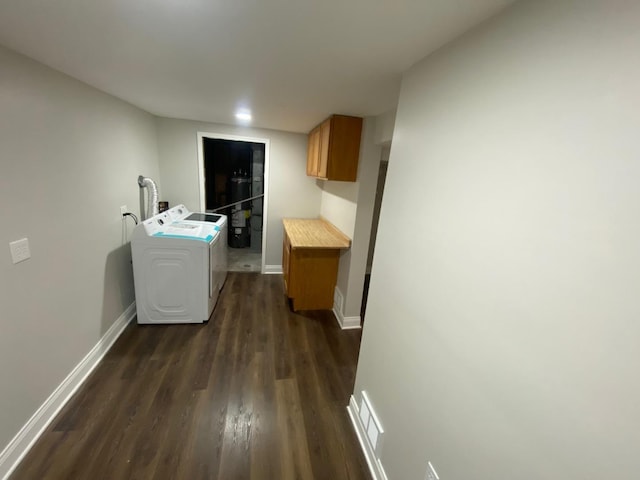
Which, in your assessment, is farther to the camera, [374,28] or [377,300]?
[377,300]

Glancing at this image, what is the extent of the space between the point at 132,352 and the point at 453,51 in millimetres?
2946

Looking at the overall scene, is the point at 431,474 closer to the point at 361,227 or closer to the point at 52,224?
the point at 361,227

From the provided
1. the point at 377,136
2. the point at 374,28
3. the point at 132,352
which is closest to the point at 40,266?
the point at 132,352

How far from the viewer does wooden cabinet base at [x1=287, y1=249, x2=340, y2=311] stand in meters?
2.78

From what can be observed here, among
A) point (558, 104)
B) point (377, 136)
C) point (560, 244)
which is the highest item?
point (377, 136)

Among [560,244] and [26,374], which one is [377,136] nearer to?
[560,244]

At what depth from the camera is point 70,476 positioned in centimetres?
130

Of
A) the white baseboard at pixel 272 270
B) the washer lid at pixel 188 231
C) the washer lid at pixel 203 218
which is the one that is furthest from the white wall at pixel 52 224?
the white baseboard at pixel 272 270

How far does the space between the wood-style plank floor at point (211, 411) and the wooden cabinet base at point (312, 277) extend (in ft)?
1.42

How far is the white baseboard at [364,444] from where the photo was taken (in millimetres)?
1365

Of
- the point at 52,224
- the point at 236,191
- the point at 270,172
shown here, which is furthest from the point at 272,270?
the point at 52,224

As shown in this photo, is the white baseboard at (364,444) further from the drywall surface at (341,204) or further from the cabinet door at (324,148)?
the cabinet door at (324,148)

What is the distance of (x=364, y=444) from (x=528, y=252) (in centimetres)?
151

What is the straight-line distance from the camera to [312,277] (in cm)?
289
